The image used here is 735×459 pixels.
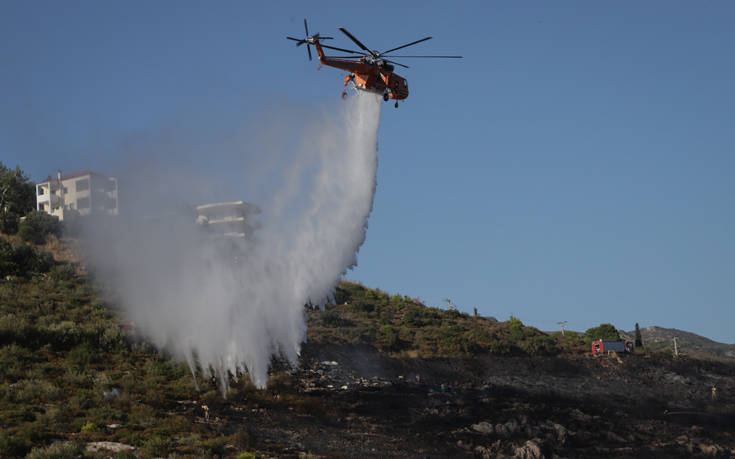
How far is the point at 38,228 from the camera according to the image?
241 feet

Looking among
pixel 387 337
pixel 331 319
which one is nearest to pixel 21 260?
pixel 331 319

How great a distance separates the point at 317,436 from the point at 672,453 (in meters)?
21.0

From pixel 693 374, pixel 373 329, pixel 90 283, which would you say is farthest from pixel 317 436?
pixel 693 374

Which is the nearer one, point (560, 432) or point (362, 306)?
point (560, 432)

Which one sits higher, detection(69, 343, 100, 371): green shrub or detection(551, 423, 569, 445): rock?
Result: detection(69, 343, 100, 371): green shrub

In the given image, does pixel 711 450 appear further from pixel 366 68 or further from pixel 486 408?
pixel 366 68

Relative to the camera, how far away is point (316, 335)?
192 feet

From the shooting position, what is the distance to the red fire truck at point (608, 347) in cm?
6531

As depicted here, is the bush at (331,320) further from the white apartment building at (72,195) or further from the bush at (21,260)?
the white apartment building at (72,195)

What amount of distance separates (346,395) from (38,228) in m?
50.2

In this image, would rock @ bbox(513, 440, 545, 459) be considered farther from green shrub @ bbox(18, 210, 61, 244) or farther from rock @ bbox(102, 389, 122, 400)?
green shrub @ bbox(18, 210, 61, 244)

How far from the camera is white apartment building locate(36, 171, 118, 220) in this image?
3760 inches

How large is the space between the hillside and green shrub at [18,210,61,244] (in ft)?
18.4

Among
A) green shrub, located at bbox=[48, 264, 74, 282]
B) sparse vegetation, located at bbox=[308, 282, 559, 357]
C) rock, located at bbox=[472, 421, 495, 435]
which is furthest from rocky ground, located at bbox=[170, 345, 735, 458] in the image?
green shrub, located at bbox=[48, 264, 74, 282]
